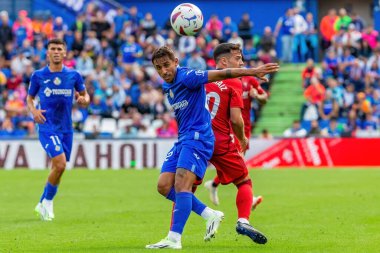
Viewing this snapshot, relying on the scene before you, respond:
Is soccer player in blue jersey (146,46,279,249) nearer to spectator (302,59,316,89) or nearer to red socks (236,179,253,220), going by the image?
red socks (236,179,253,220)

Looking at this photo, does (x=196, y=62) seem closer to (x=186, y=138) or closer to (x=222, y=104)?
(x=222, y=104)

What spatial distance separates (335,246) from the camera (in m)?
11.1

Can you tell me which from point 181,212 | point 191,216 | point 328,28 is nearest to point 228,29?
point 328,28

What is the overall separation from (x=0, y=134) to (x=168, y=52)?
817 inches

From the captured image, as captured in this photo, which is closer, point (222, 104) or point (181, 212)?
point (181, 212)

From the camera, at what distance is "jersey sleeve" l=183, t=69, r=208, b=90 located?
1062 centimetres

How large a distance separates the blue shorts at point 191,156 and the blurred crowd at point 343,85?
59.2 ft

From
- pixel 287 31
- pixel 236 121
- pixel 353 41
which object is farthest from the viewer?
pixel 287 31

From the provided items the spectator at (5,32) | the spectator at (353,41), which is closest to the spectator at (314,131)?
the spectator at (353,41)

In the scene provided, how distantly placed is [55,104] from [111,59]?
2126 cm

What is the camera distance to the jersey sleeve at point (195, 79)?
10625mm

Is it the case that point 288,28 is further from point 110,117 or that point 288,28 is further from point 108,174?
point 108,174

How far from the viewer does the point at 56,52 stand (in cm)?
1539

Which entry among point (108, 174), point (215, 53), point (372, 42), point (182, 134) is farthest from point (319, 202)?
point (372, 42)
